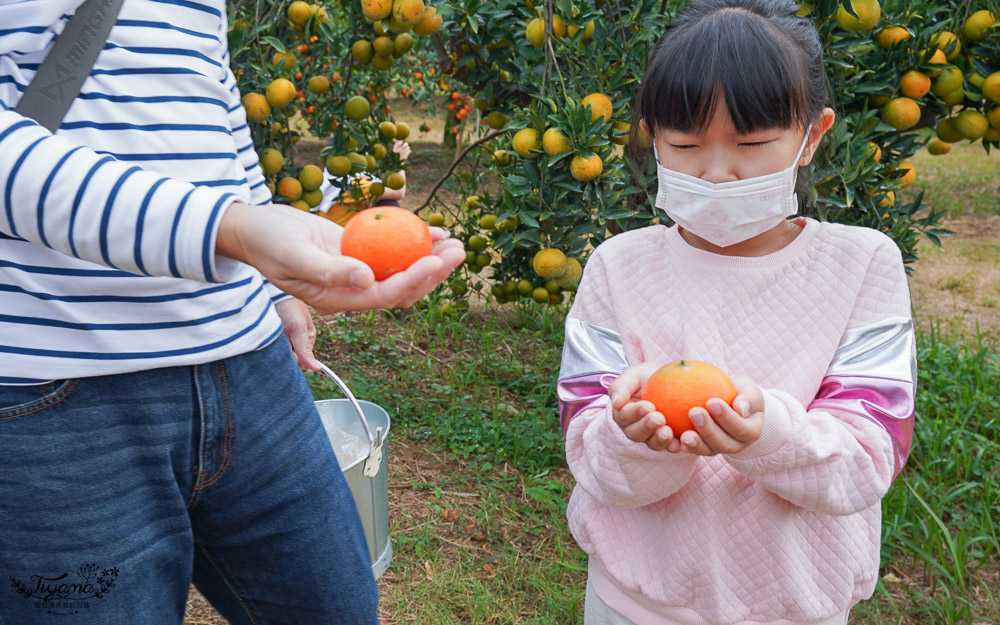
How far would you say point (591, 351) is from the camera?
48.0 inches

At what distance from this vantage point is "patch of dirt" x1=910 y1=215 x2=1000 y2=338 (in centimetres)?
437

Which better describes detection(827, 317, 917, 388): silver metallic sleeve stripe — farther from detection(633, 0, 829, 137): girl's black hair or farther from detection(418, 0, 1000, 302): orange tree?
detection(418, 0, 1000, 302): orange tree

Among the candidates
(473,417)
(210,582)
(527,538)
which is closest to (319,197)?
(473,417)

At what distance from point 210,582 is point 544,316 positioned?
2.86m

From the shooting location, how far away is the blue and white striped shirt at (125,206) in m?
0.76

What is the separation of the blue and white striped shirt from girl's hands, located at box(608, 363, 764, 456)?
0.47 meters

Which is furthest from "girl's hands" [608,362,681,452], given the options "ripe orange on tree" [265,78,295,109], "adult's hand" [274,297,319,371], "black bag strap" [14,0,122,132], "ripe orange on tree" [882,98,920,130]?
"ripe orange on tree" [882,98,920,130]

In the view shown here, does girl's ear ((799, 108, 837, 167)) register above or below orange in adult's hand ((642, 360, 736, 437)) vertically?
above

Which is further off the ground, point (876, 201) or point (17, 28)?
point (17, 28)

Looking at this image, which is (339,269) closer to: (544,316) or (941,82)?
(941,82)

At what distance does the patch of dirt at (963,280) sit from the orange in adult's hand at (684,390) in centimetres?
320

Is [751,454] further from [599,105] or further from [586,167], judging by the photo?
[599,105]

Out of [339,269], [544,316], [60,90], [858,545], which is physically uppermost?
[60,90]

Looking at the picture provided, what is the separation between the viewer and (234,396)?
1.02 metres
